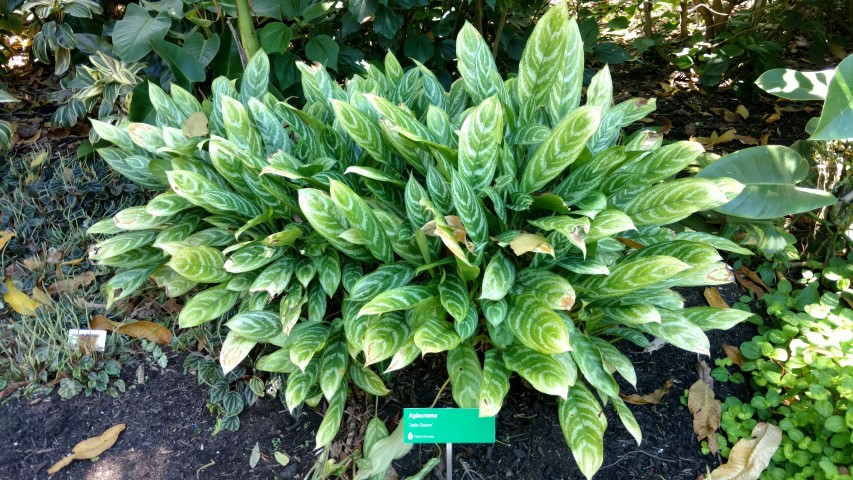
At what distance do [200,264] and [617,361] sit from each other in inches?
47.4

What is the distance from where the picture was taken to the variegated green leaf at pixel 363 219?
5.12 ft

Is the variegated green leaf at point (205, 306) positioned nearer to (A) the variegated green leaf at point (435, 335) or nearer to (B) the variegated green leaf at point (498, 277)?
(A) the variegated green leaf at point (435, 335)

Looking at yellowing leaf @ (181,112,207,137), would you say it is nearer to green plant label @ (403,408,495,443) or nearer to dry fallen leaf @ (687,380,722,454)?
green plant label @ (403,408,495,443)

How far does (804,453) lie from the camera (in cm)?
185

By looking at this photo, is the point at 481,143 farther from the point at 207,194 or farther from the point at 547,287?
the point at 207,194

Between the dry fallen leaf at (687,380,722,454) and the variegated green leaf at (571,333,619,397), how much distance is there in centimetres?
54

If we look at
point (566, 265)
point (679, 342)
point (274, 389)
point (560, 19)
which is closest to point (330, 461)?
point (274, 389)

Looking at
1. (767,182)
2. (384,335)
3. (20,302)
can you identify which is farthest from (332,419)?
(767,182)

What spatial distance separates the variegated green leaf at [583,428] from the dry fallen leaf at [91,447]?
137cm

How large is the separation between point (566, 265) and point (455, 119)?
0.68 metres

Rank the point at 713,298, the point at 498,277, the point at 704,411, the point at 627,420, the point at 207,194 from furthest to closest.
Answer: the point at 713,298
the point at 704,411
the point at 207,194
the point at 627,420
the point at 498,277

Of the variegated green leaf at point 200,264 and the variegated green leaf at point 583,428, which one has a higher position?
the variegated green leaf at point 200,264

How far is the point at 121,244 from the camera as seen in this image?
2.05 metres

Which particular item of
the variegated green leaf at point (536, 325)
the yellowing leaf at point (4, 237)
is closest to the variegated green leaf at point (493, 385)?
the variegated green leaf at point (536, 325)
